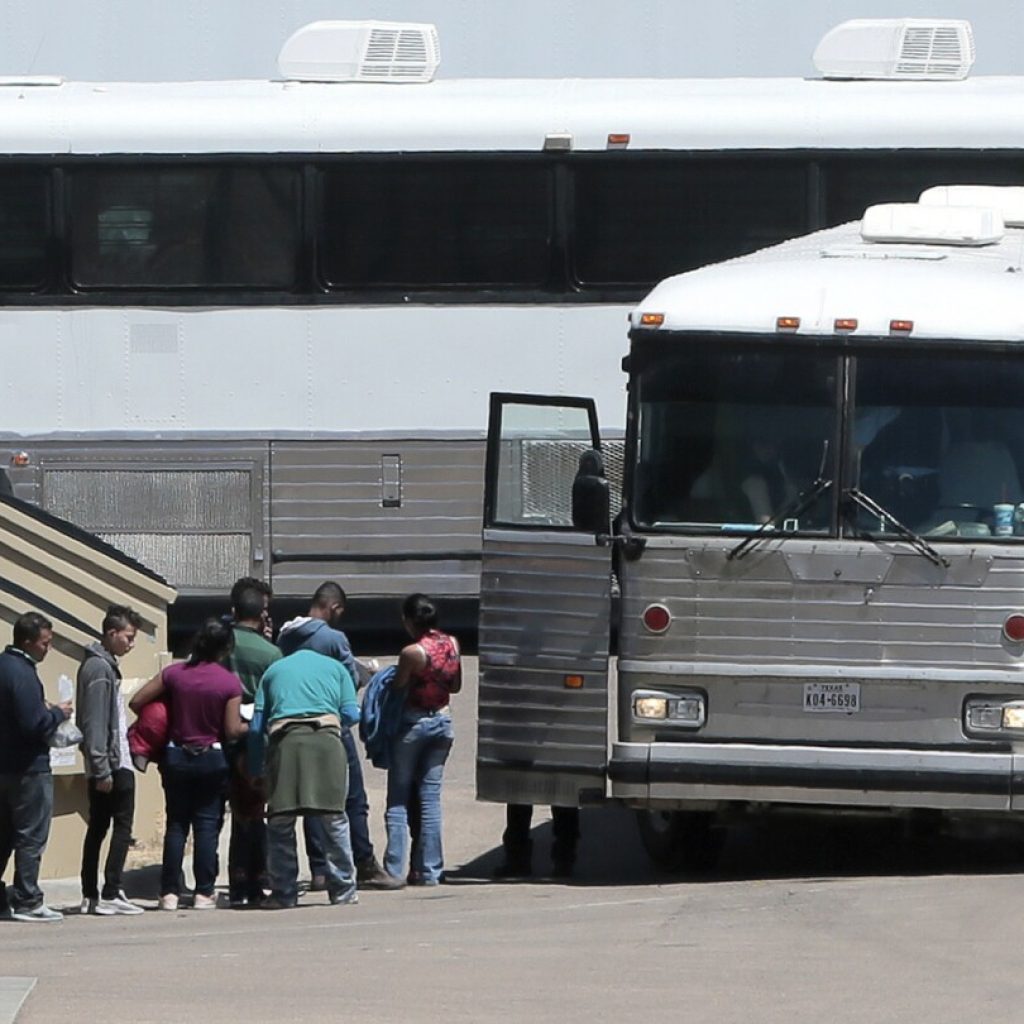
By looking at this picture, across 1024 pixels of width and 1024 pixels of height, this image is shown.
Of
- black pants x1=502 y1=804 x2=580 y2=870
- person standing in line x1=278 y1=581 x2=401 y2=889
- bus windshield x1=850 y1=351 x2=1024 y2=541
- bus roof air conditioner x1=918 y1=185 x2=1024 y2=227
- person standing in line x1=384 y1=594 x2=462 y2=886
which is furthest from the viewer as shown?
bus roof air conditioner x1=918 y1=185 x2=1024 y2=227

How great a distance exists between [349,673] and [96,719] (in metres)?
1.18

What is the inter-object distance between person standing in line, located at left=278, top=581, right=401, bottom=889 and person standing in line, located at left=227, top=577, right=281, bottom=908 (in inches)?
6.8

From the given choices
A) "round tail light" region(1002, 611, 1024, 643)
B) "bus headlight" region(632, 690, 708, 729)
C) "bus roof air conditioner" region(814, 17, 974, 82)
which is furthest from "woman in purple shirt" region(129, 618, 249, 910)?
"bus roof air conditioner" region(814, 17, 974, 82)

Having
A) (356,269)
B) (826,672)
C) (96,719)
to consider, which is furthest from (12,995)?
(356,269)

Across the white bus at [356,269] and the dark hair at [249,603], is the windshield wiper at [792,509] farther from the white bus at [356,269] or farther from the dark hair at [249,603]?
the white bus at [356,269]

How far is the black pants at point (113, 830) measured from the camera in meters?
11.7

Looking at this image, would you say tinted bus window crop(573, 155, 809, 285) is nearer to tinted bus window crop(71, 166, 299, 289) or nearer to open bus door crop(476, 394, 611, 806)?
tinted bus window crop(71, 166, 299, 289)

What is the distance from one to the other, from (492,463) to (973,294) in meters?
2.34

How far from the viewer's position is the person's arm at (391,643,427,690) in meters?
11.9

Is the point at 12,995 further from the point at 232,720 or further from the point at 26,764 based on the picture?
the point at 232,720

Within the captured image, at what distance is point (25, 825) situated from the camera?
449 inches

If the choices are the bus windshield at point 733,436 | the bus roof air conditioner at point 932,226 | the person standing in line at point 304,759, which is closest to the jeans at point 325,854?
the person standing in line at point 304,759

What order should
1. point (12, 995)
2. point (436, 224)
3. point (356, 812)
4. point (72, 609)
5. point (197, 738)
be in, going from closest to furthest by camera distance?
point (12, 995), point (197, 738), point (356, 812), point (72, 609), point (436, 224)

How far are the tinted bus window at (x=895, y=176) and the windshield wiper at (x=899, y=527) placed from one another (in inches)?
220
